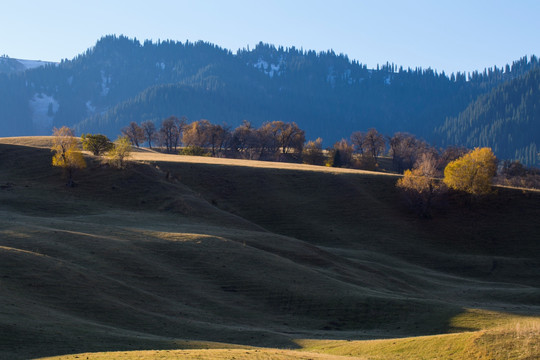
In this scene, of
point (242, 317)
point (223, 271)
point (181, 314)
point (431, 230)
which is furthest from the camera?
point (431, 230)

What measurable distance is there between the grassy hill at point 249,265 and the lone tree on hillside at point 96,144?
8.19 meters

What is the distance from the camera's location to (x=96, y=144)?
9912cm

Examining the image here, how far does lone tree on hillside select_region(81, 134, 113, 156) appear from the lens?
98812mm

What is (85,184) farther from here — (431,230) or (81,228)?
(431,230)

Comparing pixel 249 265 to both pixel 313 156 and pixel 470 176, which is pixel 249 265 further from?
pixel 313 156

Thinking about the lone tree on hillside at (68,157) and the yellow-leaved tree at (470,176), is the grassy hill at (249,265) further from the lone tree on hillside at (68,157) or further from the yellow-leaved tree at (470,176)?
the yellow-leaved tree at (470,176)

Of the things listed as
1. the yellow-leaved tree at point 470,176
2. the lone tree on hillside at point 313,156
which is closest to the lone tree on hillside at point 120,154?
the yellow-leaved tree at point 470,176

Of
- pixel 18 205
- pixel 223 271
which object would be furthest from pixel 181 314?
pixel 18 205

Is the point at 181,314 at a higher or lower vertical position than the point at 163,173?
lower

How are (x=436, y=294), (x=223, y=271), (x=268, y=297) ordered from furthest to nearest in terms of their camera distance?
(x=436, y=294)
(x=223, y=271)
(x=268, y=297)

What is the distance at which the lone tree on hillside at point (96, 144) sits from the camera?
98.8 meters

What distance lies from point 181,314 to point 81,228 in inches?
835

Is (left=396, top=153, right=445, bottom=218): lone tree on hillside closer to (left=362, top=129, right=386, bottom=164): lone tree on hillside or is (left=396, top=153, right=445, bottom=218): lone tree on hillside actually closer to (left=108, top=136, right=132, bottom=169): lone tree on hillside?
(left=108, top=136, right=132, bottom=169): lone tree on hillside

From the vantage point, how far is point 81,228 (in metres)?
52.2
